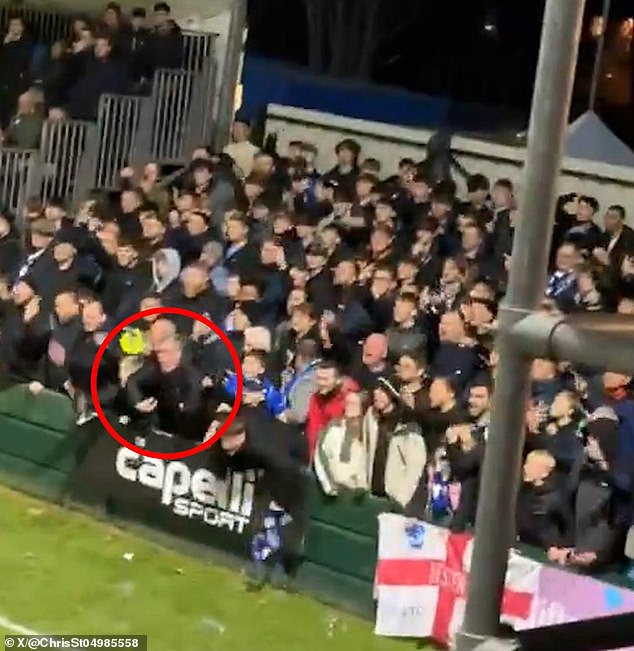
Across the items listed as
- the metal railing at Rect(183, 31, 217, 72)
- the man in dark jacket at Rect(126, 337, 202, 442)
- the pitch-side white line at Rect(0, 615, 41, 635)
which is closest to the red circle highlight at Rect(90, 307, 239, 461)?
the man in dark jacket at Rect(126, 337, 202, 442)

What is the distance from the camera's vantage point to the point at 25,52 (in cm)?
1619

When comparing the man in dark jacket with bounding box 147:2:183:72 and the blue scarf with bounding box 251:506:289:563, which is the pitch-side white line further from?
the man in dark jacket with bounding box 147:2:183:72

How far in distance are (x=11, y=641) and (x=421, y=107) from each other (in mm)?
9105

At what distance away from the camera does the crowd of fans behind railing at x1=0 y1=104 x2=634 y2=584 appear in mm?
8031

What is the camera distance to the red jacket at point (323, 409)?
29.4 feet

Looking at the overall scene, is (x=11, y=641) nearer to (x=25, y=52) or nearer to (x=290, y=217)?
(x=290, y=217)

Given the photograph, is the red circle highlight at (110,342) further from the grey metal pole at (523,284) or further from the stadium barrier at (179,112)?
the grey metal pole at (523,284)

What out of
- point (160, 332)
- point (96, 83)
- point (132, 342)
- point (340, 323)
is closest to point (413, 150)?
point (96, 83)

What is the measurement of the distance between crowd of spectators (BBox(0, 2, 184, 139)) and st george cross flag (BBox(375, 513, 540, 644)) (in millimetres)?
7309

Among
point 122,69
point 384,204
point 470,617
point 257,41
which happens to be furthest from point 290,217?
point 470,617

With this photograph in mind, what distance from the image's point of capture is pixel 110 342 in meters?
10.4

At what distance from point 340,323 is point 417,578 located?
2143 millimetres

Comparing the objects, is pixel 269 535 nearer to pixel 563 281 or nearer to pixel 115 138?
pixel 563 281

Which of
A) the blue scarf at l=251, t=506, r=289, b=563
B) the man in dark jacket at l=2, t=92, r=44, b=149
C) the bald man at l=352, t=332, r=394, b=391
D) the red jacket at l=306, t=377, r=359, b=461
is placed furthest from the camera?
the man in dark jacket at l=2, t=92, r=44, b=149
